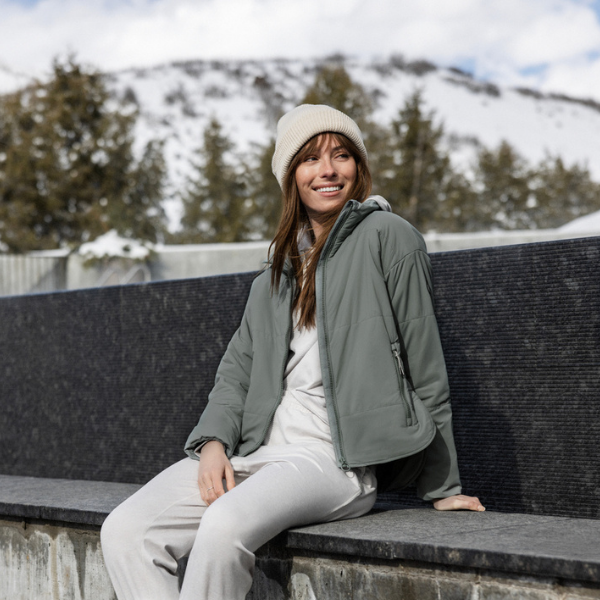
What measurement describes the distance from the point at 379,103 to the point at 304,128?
327 ft

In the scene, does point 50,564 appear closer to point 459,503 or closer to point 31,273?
point 459,503

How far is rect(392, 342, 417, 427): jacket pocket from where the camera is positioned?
95.0 inches

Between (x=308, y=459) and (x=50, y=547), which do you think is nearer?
(x=308, y=459)

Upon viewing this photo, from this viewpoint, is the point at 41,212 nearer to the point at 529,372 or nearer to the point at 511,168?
the point at 511,168

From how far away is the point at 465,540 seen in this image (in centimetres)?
215

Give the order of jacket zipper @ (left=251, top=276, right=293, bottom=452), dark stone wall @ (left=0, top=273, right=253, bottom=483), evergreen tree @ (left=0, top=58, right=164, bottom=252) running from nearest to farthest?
1. jacket zipper @ (left=251, top=276, right=293, bottom=452)
2. dark stone wall @ (left=0, top=273, right=253, bottom=483)
3. evergreen tree @ (left=0, top=58, right=164, bottom=252)

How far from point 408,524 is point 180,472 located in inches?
25.4

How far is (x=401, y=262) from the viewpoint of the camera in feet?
8.32

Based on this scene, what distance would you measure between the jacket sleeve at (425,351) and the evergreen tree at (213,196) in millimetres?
29490

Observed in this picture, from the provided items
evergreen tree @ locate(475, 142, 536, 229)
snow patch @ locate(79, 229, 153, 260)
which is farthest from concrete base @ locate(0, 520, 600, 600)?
evergreen tree @ locate(475, 142, 536, 229)

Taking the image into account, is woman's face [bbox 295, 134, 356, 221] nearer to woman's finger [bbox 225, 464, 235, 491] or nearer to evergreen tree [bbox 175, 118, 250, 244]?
woman's finger [bbox 225, 464, 235, 491]

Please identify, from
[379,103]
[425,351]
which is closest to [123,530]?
[425,351]

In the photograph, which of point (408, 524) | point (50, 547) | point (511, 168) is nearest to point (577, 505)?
point (408, 524)

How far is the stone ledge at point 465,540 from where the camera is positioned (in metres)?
1.94
